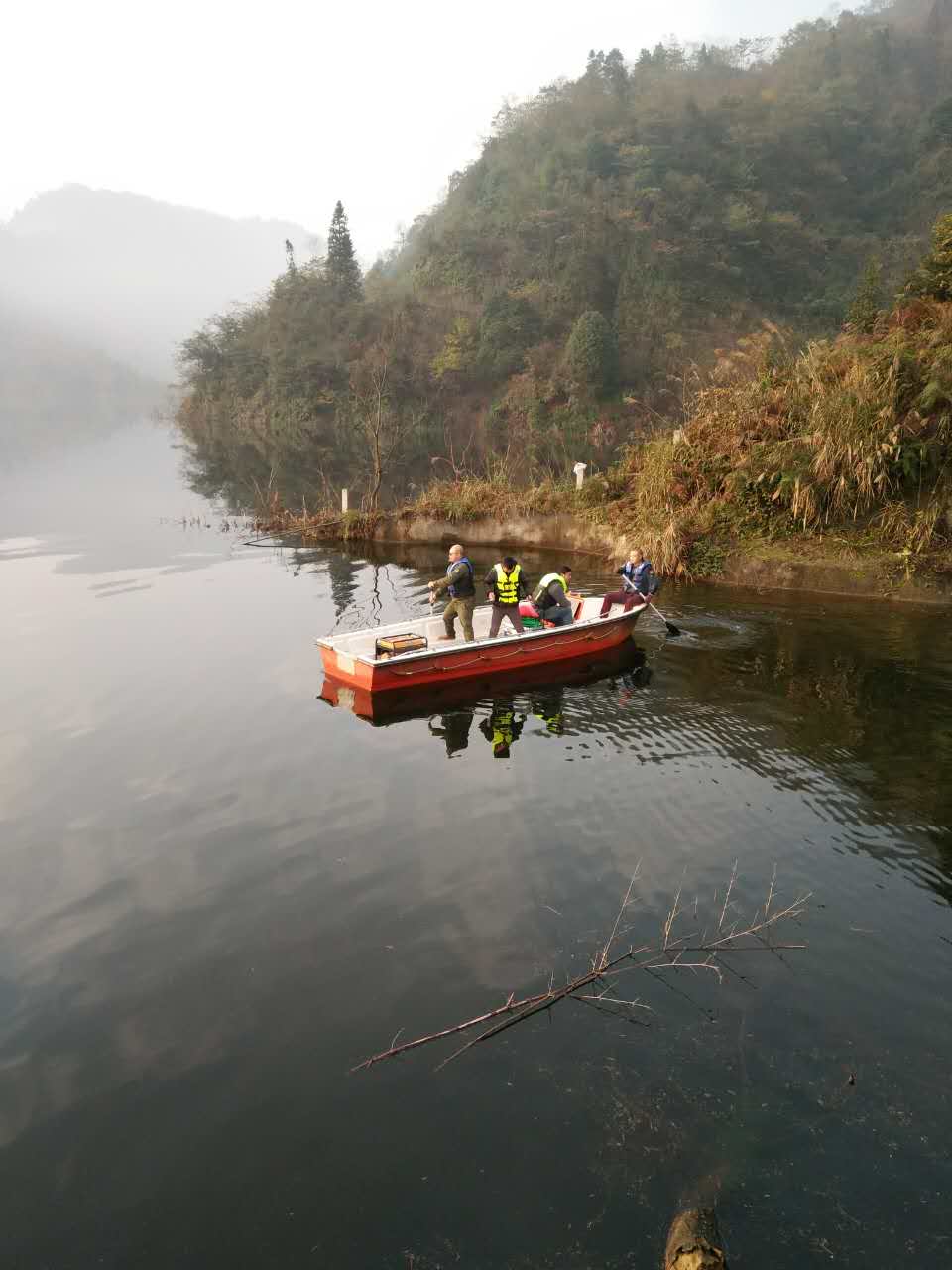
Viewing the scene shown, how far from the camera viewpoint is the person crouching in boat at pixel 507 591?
514 inches

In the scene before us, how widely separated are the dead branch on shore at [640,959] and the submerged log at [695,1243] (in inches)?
65.6

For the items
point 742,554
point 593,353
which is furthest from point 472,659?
point 593,353

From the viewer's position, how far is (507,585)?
13.3 meters

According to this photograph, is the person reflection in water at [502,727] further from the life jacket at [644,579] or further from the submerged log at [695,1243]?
the submerged log at [695,1243]

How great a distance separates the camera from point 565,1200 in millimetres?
4512

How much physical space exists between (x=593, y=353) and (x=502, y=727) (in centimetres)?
4170

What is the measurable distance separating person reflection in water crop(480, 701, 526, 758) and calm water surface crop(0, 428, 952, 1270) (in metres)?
0.10

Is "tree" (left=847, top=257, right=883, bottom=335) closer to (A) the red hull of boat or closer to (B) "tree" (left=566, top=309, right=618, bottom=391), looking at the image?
(A) the red hull of boat

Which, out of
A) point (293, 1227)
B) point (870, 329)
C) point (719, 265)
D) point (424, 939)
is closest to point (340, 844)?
point (424, 939)

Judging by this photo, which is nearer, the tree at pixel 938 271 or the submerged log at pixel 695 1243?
the submerged log at pixel 695 1243

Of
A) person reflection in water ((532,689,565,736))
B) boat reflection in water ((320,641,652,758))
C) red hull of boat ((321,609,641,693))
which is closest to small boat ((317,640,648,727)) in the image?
boat reflection in water ((320,641,652,758))

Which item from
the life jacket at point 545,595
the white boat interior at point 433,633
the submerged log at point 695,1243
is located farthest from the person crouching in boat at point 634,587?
the submerged log at point 695,1243

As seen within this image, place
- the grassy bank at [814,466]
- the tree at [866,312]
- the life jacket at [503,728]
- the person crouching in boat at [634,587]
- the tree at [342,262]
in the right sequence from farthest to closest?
the tree at [342,262] < the tree at [866,312] < the grassy bank at [814,466] < the person crouching in boat at [634,587] < the life jacket at [503,728]

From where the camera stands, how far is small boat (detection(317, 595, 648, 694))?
477 inches
